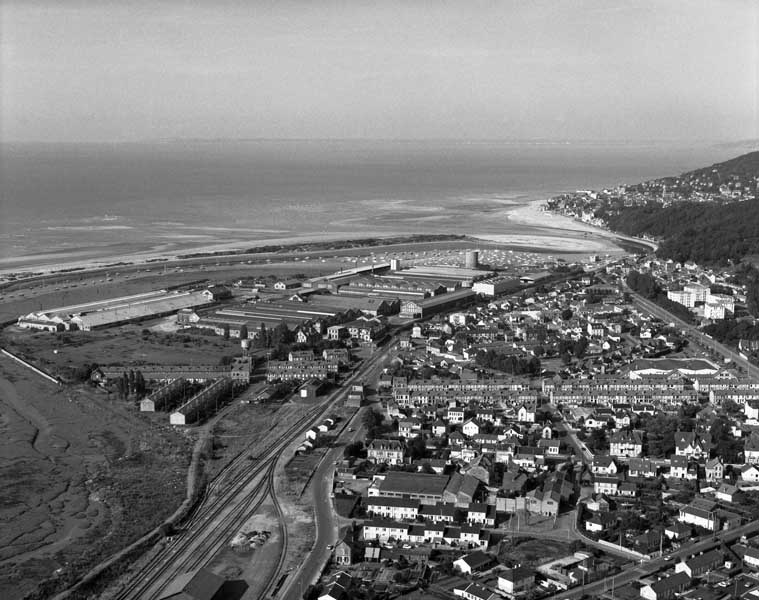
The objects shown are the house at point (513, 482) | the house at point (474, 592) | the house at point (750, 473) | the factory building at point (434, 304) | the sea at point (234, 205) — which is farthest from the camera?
the sea at point (234, 205)

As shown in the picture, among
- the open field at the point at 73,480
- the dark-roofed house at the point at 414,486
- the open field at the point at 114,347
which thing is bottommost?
the open field at the point at 114,347

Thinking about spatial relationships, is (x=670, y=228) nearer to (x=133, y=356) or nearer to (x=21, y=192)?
(x=133, y=356)

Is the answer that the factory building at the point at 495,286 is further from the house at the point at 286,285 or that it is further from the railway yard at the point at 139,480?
the railway yard at the point at 139,480

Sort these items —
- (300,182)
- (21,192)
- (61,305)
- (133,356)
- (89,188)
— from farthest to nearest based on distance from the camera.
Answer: (300,182)
(89,188)
(21,192)
(61,305)
(133,356)

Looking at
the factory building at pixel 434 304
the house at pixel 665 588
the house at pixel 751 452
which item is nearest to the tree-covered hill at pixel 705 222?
the factory building at pixel 434 304

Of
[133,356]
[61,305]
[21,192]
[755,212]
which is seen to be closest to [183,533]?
[133,356]

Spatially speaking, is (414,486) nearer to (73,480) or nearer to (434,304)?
(73,480)
